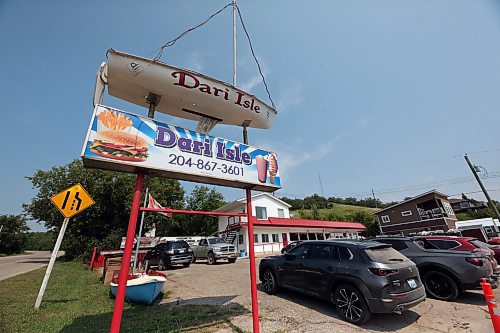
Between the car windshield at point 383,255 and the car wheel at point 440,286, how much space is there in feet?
7.95

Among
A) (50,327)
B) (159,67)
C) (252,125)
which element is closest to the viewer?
(159,67)

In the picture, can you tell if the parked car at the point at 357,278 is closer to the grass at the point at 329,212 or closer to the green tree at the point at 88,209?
the green tree at the point at 88,209

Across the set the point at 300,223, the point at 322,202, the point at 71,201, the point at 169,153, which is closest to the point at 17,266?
the point at 71,201

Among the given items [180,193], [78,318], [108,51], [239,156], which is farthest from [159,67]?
[180,193]

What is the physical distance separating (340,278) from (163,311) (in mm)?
4517

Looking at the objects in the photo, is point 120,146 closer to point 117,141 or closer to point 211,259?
point 117,141

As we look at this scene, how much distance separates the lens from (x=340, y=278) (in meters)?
5.41

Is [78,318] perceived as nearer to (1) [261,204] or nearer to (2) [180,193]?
(1) [261,204]

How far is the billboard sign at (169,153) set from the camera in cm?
323

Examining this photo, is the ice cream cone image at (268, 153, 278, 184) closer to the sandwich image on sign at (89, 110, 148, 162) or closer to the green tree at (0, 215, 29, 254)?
the sandwich image on sign at (89, 110, 148, 162)

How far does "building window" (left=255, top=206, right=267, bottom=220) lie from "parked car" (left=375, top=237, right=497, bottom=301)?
64.2ft

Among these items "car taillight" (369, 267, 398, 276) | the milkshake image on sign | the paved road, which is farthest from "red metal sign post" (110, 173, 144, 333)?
the paved road

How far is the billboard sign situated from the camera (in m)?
3.23

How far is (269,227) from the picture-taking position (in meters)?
24.8
